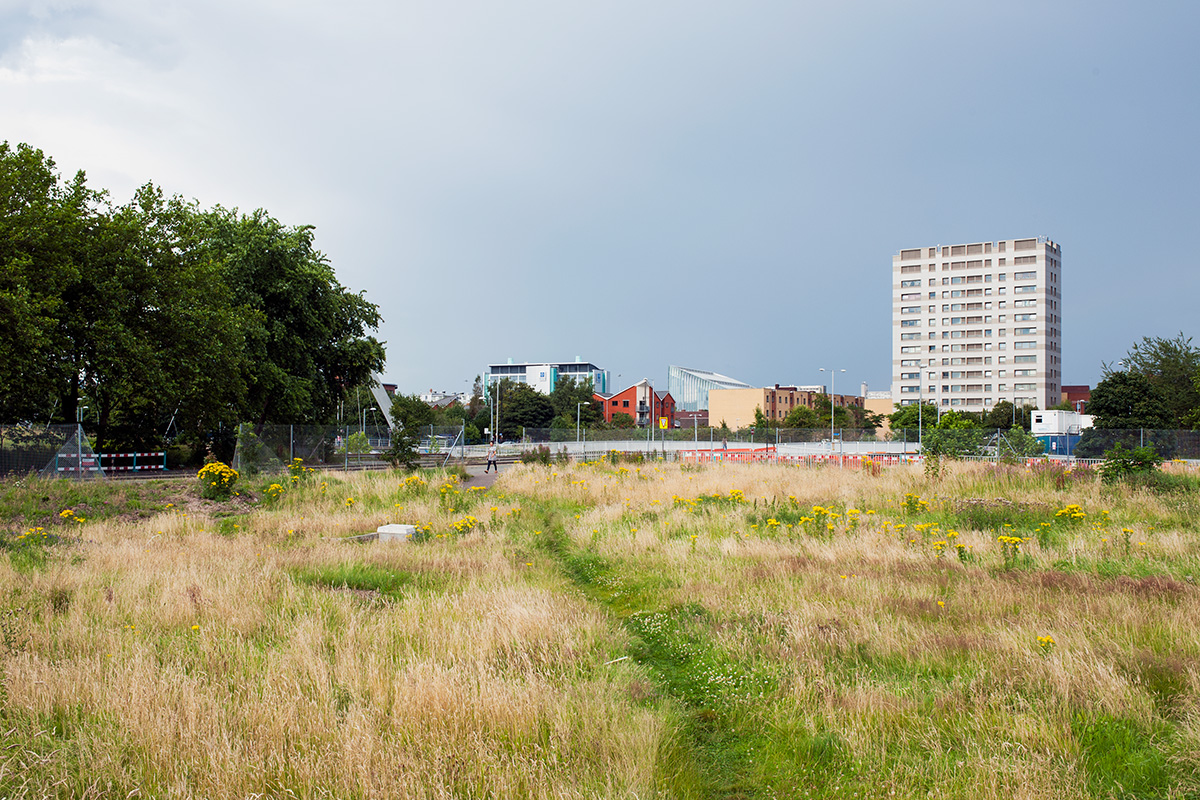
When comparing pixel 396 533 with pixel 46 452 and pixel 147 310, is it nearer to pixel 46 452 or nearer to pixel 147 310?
pixel 46 452

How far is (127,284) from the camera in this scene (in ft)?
86.8

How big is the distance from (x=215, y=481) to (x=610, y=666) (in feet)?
49.1

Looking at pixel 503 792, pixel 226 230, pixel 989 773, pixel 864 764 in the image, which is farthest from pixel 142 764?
pixel 226 230

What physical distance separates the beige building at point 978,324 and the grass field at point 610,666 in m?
109

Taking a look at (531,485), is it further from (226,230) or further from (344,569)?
(226,230)

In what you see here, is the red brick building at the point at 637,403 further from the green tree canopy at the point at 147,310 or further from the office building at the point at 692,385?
the green tree canopy at the point at 147,310

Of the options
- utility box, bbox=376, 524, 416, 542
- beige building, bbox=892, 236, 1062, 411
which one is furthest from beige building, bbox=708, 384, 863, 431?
utility box, bbox=376, 524, 416, 542

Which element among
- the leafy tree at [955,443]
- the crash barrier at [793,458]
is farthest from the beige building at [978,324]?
the leafy tree at [955,443]

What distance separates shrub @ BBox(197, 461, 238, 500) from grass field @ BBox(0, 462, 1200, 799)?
5842 mm

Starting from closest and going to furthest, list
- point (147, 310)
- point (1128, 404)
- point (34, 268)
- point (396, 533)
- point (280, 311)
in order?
point (396, 533)
point (34, 268)
point (147, 310)
point (280, 311)
point (1128, 404)

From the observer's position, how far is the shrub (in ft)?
56.3

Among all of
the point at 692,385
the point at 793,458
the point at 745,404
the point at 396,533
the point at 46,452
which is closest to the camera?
the point at 396,533

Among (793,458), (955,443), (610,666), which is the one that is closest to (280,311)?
(793,458)

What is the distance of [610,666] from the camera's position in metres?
5.57
